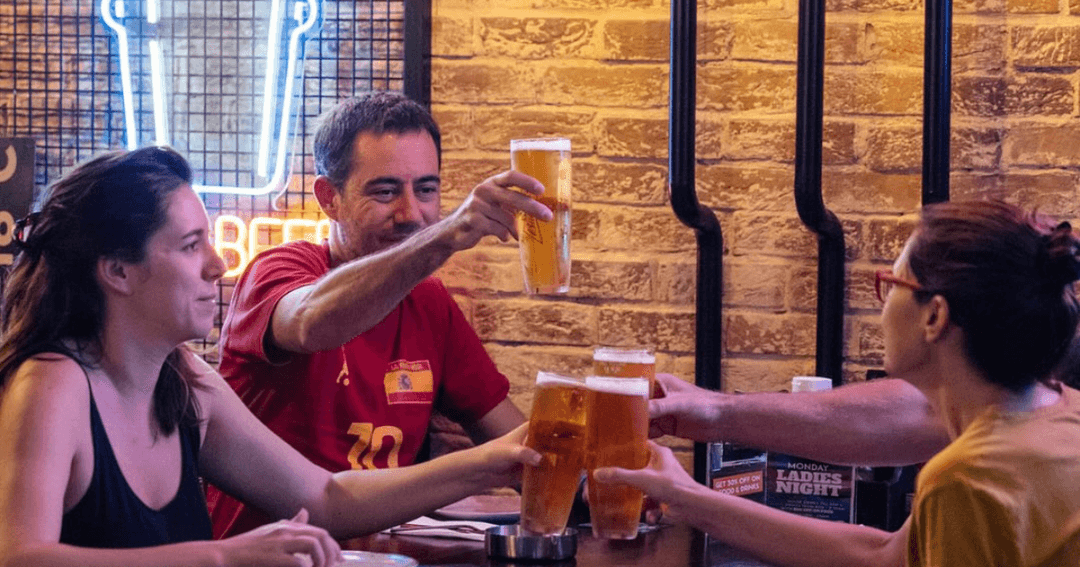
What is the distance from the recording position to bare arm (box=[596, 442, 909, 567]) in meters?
1.72

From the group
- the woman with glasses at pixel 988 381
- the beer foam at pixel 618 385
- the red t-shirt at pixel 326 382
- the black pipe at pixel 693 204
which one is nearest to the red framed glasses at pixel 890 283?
the woman with glasses at pixel 988 381

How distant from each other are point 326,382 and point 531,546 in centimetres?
85

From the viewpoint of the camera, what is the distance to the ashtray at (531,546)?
6.01 ft

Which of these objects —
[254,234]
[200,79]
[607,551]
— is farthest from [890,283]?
[200,79]

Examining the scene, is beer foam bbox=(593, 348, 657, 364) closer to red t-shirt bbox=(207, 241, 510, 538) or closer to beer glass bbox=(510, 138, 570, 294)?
beer glass bbox=(510, 138, 570, 294)

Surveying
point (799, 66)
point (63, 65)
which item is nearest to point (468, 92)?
point (799, 66)

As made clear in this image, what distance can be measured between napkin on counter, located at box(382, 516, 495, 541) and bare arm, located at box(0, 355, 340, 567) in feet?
1.44

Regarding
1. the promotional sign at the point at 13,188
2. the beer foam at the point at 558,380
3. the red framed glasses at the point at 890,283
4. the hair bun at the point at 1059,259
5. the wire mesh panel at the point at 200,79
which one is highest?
the wire mesh panel at the point at 200,79

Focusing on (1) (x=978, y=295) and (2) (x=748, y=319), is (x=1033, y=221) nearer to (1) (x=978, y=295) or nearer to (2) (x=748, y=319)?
(1) (x=978, y=295)

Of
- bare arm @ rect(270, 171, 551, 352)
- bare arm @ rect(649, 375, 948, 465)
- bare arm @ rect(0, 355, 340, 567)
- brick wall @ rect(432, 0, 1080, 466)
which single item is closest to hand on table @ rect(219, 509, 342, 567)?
bare arm @ rect(0, 355, 340, 567)

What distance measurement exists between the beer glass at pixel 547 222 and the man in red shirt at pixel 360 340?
2.05 ft

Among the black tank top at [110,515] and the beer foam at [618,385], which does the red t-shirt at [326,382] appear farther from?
the beer foam at [618,385]

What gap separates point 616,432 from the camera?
64.7 inches

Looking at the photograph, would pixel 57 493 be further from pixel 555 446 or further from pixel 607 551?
pixel 607 551
